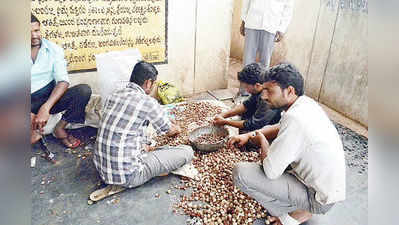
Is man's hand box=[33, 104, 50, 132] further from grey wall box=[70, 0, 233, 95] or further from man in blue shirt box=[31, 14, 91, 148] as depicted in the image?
grey wall box=[70, 0, 233, 95]

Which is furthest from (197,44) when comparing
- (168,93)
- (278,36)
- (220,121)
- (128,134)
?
(128,134)

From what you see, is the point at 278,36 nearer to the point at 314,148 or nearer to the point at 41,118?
the point at 314,148

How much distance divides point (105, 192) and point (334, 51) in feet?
11.3

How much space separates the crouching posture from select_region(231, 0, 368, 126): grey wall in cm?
254

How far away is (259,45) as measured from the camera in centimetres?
441

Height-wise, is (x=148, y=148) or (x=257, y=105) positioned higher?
(x=257, y=105)

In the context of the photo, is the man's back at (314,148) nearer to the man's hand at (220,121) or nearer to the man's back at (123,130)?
the man's back at (123,130)

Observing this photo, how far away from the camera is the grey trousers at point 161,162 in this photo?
8.34ft

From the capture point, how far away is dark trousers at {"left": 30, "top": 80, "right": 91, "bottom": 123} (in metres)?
3.09

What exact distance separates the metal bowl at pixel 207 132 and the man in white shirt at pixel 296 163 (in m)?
0.71

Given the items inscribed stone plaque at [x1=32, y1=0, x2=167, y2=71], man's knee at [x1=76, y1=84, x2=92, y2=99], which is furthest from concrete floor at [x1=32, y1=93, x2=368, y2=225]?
inscribed stone plaque at [x1=32, y1=0, x2=167, y2=71]

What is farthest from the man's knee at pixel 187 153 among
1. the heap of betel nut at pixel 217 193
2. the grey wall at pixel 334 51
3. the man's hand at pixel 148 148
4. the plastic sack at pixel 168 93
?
the grey wall at pixel 334 51

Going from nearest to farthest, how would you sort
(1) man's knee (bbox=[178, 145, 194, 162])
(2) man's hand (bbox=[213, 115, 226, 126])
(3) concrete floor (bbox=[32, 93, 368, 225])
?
1. (3) concrete floor (bbox=[32, 93, 368, 225])
2. (1) man's knee (bbox=[178, 145, 194, 162])
3. (2) man's hand (bbox=[213, 115, 226, 126])

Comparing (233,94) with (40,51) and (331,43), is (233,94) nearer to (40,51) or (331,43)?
(331,43)
